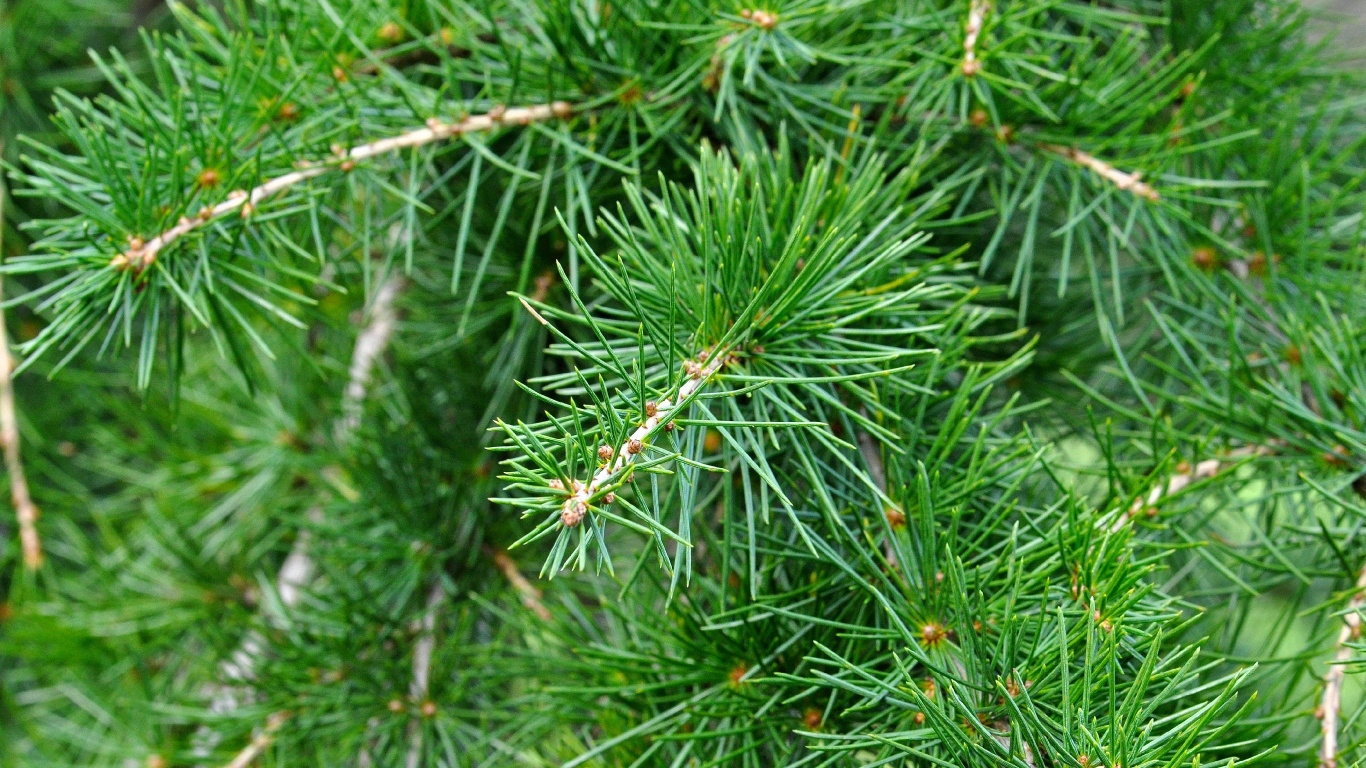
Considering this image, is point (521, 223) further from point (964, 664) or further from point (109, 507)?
point (109, 507)

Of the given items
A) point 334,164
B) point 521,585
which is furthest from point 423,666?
point 334,164

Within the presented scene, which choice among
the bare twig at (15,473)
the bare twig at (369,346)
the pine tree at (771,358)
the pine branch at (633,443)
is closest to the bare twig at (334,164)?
the pine tree at (771,358)

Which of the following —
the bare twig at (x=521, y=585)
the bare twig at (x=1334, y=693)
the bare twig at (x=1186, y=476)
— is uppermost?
the bare twig at (x=521, y=585)

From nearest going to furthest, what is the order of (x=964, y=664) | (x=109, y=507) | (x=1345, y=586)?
(x=964, y=664)
(x=1345, y=586)
(x=109, y=507)

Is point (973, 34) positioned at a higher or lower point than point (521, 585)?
higher

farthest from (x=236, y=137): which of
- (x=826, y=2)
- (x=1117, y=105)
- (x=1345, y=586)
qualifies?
(x=1345, y=586)

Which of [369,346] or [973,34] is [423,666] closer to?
[369,346]

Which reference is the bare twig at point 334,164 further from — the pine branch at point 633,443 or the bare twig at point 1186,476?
the bare twig at point 1186,476
